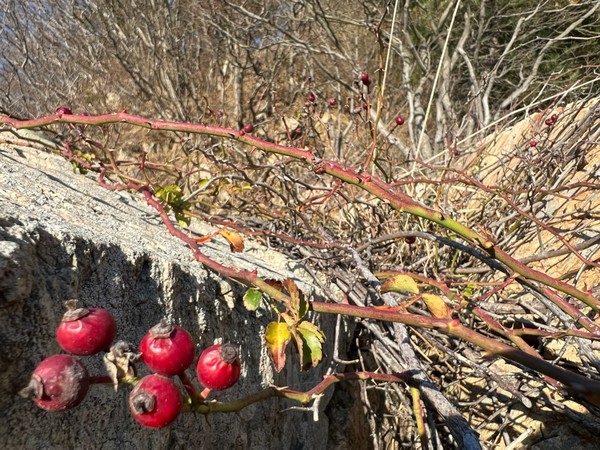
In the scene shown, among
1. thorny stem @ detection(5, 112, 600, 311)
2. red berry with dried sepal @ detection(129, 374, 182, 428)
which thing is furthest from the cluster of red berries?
thorny stem @ detection(5, 112, 600, 311)

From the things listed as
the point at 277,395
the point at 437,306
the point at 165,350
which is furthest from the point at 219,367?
the point at 437,306

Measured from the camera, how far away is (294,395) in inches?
22.6

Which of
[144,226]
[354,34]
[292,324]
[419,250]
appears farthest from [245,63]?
[292,324]

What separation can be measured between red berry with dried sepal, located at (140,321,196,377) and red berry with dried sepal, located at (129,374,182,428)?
0.04 feet

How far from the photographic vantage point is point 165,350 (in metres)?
0.39

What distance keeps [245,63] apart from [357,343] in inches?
166

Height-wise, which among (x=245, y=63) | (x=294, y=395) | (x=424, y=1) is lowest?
(x=294, y=395)

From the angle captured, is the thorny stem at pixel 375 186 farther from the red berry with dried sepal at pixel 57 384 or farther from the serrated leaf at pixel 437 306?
the red berry with dried sepal at pixel 57 384

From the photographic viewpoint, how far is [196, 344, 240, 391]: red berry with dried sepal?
0.44 meters

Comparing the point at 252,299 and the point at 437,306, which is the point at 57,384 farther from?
the point at 437,306

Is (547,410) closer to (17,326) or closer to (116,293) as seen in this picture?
(116,293)

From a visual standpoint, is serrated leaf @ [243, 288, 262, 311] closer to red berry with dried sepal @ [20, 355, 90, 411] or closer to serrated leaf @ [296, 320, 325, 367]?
serrated leaf @ [296, 320, 325, 367]

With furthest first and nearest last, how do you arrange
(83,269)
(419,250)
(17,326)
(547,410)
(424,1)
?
(424,1)
(419,250)
(547,410)
(83,269)
(17,326)

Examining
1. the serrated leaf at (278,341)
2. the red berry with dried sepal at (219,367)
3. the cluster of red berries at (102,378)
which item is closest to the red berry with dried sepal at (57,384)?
the cluster of red berries at (102,378)
